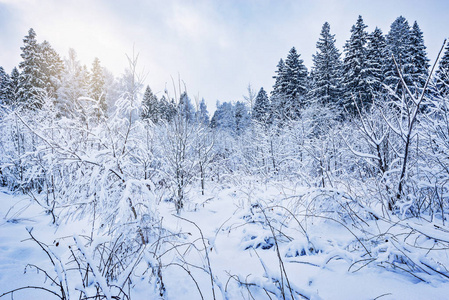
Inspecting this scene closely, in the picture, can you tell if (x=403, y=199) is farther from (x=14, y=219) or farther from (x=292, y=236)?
(x=14, y=219)

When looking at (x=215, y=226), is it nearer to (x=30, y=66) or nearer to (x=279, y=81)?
(x=279, y=81)

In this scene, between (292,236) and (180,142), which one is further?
(180,142)

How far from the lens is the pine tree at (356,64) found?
716 inches

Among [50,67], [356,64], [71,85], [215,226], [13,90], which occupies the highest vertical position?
[50,67]

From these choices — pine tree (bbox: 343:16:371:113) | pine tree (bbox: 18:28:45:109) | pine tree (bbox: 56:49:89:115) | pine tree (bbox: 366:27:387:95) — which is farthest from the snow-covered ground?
pine tree (bbox: 18:28:45:109)

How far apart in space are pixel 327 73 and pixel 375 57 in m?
4.20

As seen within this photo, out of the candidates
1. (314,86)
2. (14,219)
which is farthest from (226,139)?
(14,219)

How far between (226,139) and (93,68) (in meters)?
22.2

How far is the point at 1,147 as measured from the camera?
19.0 ft

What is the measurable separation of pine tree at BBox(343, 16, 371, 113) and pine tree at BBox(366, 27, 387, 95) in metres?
0.36

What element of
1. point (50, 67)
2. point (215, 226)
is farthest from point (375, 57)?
point (50, 67)

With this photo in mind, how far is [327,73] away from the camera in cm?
2075

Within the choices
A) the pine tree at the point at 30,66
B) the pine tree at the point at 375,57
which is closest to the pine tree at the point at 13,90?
the pine tree at the point at 30,66

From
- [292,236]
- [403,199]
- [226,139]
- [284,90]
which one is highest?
[284,90]
